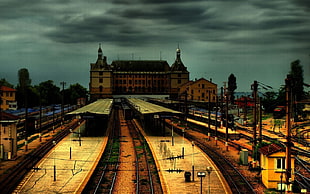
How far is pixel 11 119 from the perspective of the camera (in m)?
27.6

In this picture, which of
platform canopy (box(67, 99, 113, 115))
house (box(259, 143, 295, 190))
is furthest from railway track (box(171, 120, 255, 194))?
platform canopy (box(67, 99, 113, 115))

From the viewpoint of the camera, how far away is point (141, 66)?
137 m

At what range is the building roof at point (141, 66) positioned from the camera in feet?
445

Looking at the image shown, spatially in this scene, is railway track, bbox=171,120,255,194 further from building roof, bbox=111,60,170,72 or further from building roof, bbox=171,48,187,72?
building roof, bbox=111,60,170,72

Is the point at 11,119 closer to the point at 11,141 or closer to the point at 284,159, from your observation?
the point at 11,141

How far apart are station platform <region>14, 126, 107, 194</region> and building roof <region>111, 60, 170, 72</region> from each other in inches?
3967

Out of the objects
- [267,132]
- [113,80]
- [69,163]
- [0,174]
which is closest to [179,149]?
[69,163]

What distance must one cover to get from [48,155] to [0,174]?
24.6 feet

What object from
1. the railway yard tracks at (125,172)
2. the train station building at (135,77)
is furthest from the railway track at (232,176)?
the train station building at (135,77)

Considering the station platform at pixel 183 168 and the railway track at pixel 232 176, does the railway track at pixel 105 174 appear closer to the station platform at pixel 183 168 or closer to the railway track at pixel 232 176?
the station platform at pixel 183 168

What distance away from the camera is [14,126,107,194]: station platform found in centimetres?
1927

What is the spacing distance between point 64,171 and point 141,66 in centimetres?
11526

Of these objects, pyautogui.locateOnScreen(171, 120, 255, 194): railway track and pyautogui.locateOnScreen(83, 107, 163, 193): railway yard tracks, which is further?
pyautogui.locateOnScreen(83, 107, 163, 193): railway yard tracks

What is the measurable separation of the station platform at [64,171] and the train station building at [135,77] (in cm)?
8608
